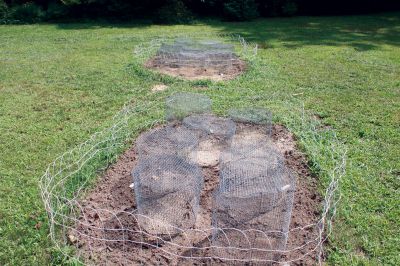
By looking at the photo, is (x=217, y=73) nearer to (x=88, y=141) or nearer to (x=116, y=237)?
(x=88, y=141)

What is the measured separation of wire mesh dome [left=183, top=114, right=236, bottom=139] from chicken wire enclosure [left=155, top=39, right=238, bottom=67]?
296cm

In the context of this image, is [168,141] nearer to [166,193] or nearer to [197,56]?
[166,193]

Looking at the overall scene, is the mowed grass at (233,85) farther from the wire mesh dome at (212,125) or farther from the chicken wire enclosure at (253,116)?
the wire mesh dome at (212,125)

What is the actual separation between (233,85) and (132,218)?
4264 mm

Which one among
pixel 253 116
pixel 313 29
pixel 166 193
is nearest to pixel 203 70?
pixel 253 116

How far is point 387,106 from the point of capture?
682 centimetres

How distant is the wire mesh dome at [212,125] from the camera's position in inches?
223

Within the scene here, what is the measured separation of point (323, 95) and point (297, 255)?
4.37 m

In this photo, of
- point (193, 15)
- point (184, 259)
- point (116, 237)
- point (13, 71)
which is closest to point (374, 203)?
point (184, 259)

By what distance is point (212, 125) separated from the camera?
5895 millimetres

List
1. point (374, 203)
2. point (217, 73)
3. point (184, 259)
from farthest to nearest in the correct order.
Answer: point (217, 73) → point (374, 203) → point (184, 259)

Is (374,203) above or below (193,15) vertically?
below

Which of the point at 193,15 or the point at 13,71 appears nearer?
the point at 13,71

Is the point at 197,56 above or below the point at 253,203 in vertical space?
above
